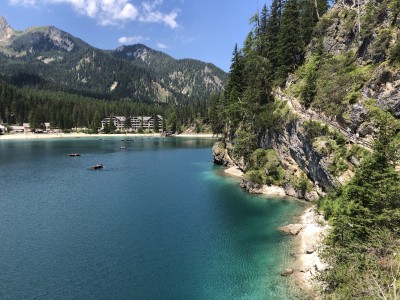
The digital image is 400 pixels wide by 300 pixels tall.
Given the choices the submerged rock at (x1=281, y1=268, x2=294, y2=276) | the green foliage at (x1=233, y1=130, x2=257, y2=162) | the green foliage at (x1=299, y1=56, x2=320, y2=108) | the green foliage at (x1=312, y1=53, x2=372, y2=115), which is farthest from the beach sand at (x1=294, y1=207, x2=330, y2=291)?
the green foliage at (x1=233, y1=130, x2=257, y2=162)

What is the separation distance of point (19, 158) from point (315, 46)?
11634 cm

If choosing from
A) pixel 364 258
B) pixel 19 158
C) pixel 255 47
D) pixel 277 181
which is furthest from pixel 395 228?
pixel 19 158

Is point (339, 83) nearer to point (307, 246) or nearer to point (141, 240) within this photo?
point (307, 246)

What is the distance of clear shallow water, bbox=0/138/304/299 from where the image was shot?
32438 mm

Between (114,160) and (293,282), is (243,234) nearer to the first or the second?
(293,282)

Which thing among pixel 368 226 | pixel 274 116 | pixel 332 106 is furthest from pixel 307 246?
pixel 274 116

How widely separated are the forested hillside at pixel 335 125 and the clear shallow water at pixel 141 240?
7451 millimetres

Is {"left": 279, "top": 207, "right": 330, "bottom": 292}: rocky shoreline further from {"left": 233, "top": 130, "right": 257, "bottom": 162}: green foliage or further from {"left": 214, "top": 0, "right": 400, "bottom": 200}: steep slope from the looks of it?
{"left": 233, "top": 130, "right": 257, "bottom": 162}: green foliage

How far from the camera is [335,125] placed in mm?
54031

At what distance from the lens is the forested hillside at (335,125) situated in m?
28.0

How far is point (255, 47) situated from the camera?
348ft

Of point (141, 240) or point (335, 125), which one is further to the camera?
point (335, 125)

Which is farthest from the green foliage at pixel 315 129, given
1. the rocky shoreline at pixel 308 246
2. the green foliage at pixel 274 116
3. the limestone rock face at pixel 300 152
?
the rocky shoreline at pixel 308 246

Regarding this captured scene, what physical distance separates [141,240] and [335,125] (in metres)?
37.0
